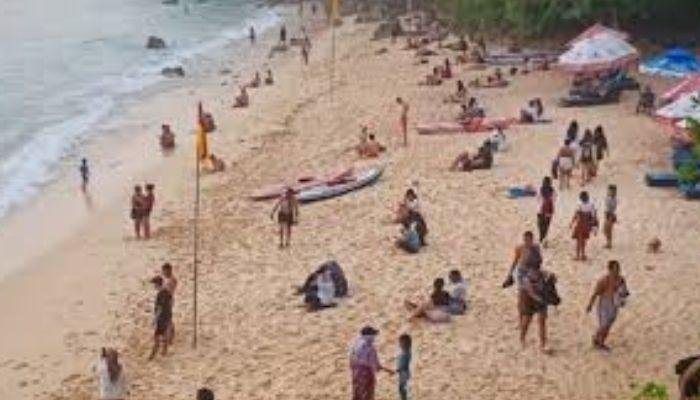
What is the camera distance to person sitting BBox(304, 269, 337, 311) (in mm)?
18469

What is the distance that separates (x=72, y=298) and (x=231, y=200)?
5.80 metres

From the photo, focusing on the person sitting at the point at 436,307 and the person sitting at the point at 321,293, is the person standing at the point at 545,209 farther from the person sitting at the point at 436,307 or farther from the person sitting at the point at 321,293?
the person sitting at the point at 321,293

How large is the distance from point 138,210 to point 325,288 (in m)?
6.60

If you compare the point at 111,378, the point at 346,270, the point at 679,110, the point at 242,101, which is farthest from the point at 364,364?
the point at 242,101

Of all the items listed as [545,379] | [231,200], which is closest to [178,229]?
[231,200]

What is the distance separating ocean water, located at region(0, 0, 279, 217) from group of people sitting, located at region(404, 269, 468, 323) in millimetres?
13425

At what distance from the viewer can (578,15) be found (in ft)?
119

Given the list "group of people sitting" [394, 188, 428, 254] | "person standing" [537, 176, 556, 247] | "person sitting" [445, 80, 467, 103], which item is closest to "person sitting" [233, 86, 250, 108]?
"person sitting" [445, 80, 467, 103]

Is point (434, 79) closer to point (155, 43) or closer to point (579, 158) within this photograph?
point (579, 158)

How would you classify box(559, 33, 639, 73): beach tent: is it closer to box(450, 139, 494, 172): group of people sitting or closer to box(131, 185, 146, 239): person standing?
box(450, 139, 494, 172): group of people sitting

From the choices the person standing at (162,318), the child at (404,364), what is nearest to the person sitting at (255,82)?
the person standing at (162,318)

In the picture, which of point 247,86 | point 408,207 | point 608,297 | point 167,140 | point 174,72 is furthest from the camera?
point 174,72

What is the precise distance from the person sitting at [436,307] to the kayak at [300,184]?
27.1 ft

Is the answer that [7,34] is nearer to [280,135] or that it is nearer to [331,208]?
[280,135]
